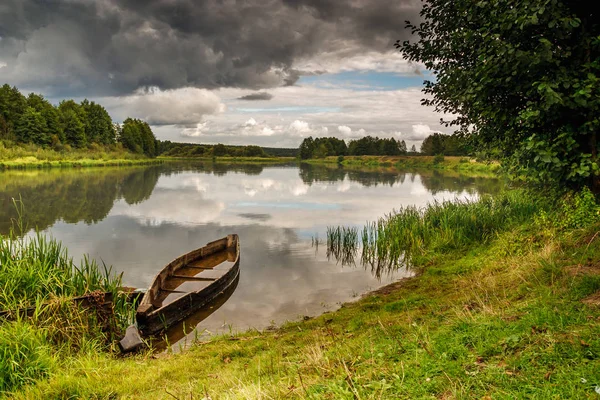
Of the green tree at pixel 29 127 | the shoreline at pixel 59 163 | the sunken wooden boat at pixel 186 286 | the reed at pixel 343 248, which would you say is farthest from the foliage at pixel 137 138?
the reed at pixel 343 248

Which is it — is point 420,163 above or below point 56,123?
below

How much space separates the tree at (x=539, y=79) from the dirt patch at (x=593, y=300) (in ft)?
8.17

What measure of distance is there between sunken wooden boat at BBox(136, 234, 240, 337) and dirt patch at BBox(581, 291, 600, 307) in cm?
827

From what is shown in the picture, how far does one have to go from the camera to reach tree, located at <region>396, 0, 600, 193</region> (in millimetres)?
6289

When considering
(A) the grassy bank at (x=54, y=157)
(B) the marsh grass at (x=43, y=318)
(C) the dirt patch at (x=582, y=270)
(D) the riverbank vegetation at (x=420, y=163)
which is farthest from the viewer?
(D) the riverbank vegetation at (x=420, y=163)

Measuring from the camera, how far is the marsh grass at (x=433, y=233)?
13.8 metres

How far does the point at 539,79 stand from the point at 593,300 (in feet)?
12.6

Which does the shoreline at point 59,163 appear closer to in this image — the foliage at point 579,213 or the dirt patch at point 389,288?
the dirt patch at point 389,288

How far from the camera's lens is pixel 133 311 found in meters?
9.21

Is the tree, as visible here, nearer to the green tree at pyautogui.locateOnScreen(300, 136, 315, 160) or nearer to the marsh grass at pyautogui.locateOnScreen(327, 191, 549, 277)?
the marsh grass at pyautogui.locateOnScreen(327, 191, 549, 277)

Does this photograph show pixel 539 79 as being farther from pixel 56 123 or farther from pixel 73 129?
pixel 73 129

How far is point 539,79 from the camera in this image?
6.61 m

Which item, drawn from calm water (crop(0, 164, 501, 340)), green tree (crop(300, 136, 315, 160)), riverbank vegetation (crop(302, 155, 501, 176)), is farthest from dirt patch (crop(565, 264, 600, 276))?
green tree (crop(300, 136, 315, 160))

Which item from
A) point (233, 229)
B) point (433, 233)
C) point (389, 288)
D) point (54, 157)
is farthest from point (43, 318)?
point (54, 157)
